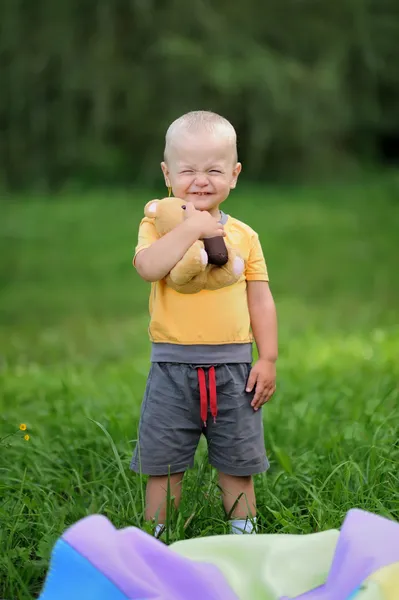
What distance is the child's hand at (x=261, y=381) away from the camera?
9.04ft

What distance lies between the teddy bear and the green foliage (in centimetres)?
1062

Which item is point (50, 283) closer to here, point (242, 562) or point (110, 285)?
point (110, 285)

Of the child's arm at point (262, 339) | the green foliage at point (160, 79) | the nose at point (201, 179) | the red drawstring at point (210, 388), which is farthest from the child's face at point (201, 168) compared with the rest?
the green foliage at point (160, 79)

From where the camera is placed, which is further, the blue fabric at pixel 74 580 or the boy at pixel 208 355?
the boy at pixel 208 355

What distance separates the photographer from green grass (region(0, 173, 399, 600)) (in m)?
2.84

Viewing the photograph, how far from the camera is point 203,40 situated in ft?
44.7

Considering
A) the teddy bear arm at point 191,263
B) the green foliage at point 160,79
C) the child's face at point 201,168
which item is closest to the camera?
the teddy bear arm at point 191,263

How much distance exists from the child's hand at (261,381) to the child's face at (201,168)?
45 cm

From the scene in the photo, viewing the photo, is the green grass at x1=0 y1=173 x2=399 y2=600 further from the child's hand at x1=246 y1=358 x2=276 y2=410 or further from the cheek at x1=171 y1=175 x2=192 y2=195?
the cheek at x1=171 y1=175 x2=192 y2=195

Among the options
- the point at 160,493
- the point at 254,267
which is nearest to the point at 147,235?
the point at 254,267

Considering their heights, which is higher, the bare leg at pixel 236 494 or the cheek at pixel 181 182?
the cheek at pixel 181 182

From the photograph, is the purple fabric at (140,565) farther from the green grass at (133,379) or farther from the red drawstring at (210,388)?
the red drawstring at (210,388)

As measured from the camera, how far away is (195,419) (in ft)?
9.02

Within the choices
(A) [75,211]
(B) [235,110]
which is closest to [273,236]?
(A) [75,211]
